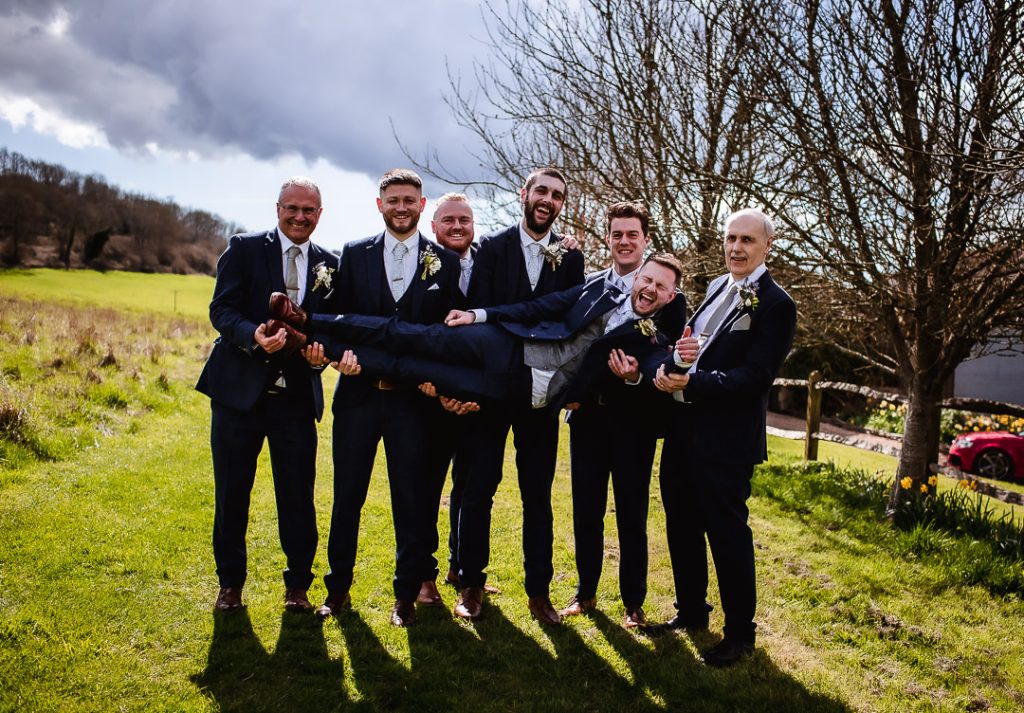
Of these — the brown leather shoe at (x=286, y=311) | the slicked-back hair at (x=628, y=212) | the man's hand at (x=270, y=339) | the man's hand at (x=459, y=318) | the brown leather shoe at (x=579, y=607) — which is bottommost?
the brown leather shoe at (x=579, y=607)

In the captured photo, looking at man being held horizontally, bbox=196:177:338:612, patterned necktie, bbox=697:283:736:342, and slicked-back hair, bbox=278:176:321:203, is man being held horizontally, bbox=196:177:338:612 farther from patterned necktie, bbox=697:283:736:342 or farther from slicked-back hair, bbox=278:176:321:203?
patterned necktie, bbox=697:283:736:342

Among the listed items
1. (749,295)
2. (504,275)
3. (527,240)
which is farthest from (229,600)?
(749,295)

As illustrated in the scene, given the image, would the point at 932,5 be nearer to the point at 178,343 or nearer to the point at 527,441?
the point at 527,441

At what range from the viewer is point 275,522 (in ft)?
18.0

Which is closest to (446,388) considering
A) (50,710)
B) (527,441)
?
(527,441)

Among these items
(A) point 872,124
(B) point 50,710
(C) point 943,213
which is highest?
(A) point 872,124

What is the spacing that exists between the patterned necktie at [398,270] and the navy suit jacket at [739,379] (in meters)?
1.70

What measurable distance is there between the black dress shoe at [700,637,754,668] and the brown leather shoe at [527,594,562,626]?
84 cm

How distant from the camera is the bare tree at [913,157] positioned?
4.93m

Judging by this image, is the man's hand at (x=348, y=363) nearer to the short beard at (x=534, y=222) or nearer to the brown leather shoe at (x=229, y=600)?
the short beard at (x=534, y=222)

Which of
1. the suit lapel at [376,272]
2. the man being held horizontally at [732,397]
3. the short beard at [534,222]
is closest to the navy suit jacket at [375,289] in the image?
the suit lapel at [376,272]

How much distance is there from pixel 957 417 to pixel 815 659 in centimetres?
1456

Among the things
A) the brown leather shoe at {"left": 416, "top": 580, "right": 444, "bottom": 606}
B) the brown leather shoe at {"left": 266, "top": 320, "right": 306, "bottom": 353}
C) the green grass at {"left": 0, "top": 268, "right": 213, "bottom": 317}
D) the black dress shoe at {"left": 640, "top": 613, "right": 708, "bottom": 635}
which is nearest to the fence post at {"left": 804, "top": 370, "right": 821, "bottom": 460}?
the black dress shoe at {"left": 640, "top": 613, "right": 708, "bottom": 635}

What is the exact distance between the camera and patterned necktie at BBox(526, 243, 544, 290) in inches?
163
